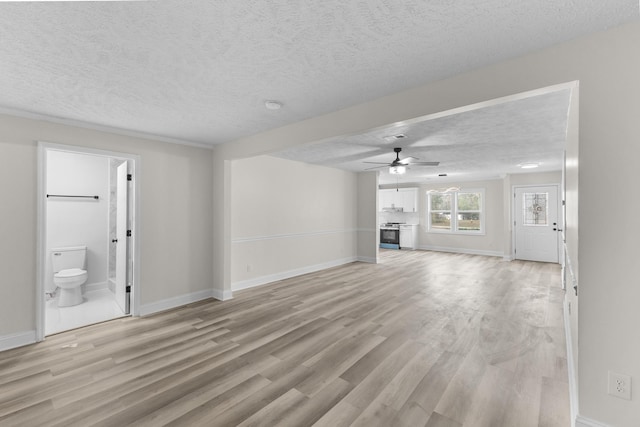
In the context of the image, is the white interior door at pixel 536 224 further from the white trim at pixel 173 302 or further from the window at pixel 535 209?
the white trim at pixel 173 302

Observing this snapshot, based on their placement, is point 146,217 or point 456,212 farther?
point 456,212

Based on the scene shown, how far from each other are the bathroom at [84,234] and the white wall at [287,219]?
68.7 inches

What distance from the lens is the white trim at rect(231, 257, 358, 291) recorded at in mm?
5191

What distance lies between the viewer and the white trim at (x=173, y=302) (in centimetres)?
398

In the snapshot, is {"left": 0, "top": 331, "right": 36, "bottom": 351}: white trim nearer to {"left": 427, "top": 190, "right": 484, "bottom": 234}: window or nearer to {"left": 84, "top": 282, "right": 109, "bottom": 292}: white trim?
{"left": 84, "top": 282, "right": 109, "bottom": 292}: white trim

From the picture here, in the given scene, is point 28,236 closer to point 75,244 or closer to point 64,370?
point 64,370

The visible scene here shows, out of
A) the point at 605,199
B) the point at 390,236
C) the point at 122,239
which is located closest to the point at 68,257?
the point at 122,239

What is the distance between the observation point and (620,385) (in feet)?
5.33

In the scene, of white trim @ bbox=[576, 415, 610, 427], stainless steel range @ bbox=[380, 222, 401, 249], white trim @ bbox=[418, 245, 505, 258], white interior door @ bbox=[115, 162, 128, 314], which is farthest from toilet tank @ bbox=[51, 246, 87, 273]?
white trim @ bbox=[418, 245, 505, 258]

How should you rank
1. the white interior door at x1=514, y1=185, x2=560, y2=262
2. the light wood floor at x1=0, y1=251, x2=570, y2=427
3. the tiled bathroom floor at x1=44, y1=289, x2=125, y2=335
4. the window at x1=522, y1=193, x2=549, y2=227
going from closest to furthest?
the light wood floor at x1=0, y1=251, x2=570, y2=427 → the tiled bathroom floor at x1=44, y1=289, x2=125, y2=335 → the white interior door at x1=514, y1=185, x2=560, y2=262 → the window at x1=522, y1=193, x2=549, y2=227

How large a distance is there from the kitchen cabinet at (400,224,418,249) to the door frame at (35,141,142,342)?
8.50m

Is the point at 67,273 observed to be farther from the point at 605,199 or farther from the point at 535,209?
the point at 535,209

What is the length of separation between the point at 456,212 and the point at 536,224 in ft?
7.34

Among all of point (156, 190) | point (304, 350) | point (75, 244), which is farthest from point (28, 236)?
point (304, 350)
